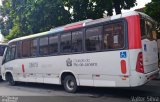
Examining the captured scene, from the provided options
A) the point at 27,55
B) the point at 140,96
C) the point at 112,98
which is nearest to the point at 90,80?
the point at 112,98

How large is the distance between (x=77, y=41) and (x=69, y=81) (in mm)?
1863

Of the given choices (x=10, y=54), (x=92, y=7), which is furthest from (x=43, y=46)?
(x=92, y=7)

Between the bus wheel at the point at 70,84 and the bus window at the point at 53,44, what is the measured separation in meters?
1.38

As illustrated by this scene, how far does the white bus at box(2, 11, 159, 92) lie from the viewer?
349 inches

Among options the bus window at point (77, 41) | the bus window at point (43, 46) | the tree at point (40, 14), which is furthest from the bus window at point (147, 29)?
the tree at point (40, 14)

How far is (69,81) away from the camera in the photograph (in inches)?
448

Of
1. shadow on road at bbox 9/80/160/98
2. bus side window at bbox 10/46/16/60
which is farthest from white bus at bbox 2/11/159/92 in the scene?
bus side window at bbox 10/46/16/60

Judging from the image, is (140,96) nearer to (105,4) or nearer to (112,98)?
(112,98)

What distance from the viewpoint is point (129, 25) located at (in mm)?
8891

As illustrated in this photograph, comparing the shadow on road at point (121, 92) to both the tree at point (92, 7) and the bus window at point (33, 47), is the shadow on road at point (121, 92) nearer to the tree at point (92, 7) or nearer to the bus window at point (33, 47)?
the bus window at point (33, 47)

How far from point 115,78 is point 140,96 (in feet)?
4.26

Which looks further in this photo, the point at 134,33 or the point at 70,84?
the point at 70,84

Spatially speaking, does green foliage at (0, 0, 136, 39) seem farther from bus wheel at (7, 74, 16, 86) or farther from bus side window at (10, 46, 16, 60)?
bus wheel at (7, 74, 16, 86)

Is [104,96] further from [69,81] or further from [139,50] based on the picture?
[139,50]
